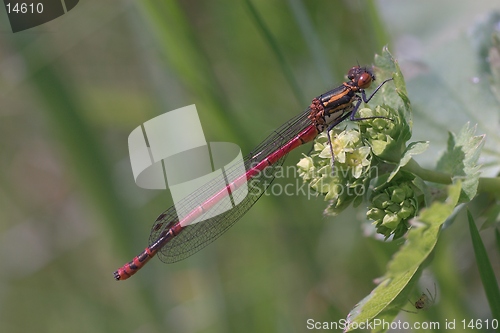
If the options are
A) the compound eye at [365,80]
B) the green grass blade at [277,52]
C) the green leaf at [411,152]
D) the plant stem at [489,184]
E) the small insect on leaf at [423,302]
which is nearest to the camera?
the green leaf at [411,152]

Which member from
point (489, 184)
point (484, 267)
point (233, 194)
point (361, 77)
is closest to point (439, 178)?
point (489, 184)

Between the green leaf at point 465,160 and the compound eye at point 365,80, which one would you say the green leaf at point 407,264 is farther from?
the compound eye at point 365,80

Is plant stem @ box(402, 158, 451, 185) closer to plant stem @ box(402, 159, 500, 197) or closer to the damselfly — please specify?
plant stem @ box(402, 159, 500, 197)

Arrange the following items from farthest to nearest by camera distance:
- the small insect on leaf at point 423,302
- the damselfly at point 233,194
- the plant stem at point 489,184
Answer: the damselfly at point 233,194 < the small insect on leaf at point 423,302 < the plant stem at point 489,184

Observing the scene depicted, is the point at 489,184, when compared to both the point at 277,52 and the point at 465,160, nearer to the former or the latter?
the point at 465,160

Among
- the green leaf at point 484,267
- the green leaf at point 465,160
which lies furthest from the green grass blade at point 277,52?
the green leaf at point 484,267

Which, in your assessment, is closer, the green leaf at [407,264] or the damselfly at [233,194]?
the green leaf at [407,264]
